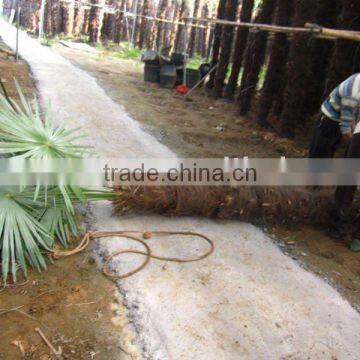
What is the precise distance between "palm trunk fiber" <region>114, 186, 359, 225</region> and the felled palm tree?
468 millimetres

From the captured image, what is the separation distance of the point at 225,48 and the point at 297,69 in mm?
3592

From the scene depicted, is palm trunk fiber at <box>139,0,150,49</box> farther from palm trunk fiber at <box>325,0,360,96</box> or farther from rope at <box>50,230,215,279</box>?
rope at <box>50,230,215,279</box>

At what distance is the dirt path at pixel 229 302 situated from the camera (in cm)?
265

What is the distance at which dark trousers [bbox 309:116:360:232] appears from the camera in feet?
12.6

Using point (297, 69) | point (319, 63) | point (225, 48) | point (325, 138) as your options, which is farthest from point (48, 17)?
point (325, 138)

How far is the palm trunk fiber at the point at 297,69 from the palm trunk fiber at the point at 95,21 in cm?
1324

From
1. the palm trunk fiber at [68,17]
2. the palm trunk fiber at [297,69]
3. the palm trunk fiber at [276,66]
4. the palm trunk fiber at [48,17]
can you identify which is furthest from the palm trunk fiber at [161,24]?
the palm trunk fiber at [297,69]

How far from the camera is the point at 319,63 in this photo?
24.3 feet

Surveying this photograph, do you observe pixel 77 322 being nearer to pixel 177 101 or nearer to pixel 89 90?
pixel 89 90

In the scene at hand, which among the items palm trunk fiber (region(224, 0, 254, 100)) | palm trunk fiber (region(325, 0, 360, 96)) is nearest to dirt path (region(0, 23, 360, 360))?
palm trunk fiber (region(325, 0, 360, 96))

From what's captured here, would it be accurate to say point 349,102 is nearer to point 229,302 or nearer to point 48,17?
point 229,302

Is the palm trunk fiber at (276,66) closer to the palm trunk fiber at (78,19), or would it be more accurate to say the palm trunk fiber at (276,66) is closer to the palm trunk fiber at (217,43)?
the palm trunk fiber at (217,43)

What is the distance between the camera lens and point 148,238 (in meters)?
3.63

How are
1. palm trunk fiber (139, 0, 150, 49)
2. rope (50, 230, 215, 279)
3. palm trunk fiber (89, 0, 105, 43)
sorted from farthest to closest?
1. palm trunk fiber (139, 0, 150, 49)
2. palm trunk fiber (89, 0, 105, 43)
3. rope (50, 230, 215, 279)
